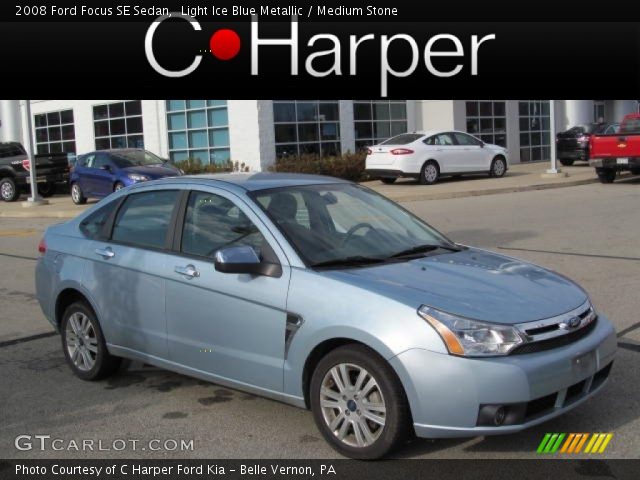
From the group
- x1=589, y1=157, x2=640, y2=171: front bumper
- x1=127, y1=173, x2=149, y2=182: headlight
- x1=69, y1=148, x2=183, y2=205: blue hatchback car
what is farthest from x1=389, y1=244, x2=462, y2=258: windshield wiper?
x1=589, y1=157, x2=640, y2=171: front bumper

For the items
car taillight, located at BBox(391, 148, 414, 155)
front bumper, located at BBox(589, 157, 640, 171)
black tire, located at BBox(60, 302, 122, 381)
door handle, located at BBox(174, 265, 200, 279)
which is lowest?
black tire, located at BBox(60, 302, 122, 381)

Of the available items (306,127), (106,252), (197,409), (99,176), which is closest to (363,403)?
(197,409)

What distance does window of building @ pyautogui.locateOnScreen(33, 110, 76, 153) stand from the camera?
108ft

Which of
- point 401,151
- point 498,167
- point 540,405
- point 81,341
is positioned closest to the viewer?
point 540,405

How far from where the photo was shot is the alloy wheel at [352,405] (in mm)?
4078

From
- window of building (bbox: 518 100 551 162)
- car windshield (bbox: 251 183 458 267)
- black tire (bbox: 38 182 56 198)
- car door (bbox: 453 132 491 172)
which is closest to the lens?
car windshield (bbox: 251 183 458 267)

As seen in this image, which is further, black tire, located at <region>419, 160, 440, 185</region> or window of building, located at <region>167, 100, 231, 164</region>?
window of building, located at <region>167, 100, 231, 164</region>

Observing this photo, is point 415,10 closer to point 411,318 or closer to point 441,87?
point 441,87

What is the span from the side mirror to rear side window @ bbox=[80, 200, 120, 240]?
159 cm

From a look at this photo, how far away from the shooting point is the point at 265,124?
2505 centimetres

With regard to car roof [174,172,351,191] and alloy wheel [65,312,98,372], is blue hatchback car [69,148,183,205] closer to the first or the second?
alloy wheel [65,312,98,372]

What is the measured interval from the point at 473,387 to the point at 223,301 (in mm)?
1652

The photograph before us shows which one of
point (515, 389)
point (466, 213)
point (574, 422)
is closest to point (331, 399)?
point (515, 389)

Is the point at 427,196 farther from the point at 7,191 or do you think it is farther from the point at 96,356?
the point at 7,191
